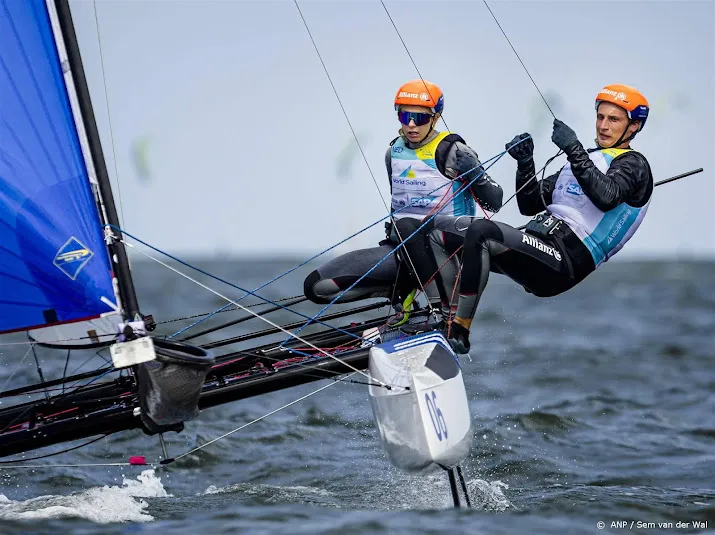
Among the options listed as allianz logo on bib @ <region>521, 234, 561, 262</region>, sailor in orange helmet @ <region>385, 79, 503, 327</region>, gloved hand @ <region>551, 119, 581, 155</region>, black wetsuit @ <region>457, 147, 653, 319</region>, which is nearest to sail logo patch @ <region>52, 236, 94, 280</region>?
sailor in orange helmet @ <region>385, 79, 503, 327</region>

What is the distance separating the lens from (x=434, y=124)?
18.9 feet

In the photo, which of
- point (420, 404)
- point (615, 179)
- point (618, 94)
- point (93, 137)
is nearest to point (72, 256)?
point (93, 137)

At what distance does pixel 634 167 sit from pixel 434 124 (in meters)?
1.04

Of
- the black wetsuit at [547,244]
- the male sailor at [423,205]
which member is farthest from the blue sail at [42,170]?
the black wetsuit at [547,244]

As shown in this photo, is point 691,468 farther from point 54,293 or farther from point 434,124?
point 54,293

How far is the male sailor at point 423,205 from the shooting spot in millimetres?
5648

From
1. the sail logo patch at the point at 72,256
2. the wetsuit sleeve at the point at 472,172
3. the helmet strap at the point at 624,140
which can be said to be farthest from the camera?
the helmet strap at the point at 624,140

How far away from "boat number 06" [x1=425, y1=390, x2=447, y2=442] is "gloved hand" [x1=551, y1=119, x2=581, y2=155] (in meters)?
1.37

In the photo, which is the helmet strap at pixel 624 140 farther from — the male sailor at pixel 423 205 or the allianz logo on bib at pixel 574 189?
the male sailor at pixel 423 205

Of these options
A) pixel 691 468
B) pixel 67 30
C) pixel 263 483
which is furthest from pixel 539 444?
pixel 67 30

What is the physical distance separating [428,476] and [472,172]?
1862 millimetres

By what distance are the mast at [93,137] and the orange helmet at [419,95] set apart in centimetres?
158

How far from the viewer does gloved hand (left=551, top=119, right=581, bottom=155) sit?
5.32 m

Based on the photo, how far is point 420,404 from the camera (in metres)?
4.93
